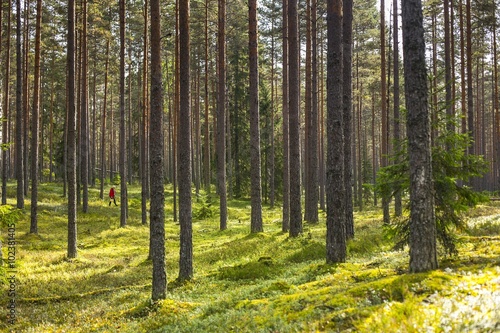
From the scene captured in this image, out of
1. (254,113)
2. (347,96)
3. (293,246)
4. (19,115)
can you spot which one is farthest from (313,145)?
(19,115)

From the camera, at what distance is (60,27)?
105ft

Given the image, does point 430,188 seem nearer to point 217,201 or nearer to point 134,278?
point 134,278

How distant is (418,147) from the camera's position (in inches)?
259

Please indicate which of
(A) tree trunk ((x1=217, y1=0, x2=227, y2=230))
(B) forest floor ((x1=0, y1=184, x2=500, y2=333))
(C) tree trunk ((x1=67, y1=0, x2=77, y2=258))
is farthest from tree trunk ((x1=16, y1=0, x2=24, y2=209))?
(A) tree trunk ((x1=217, y1=0, x2=227, y2=230))

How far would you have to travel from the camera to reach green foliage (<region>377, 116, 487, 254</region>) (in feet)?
25.7

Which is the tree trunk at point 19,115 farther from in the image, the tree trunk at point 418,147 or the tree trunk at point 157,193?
the tree trunk at point 418,147

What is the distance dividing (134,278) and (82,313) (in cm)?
380

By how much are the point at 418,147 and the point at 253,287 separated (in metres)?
5.55

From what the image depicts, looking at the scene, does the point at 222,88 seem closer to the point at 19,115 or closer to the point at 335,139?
the point at 19,115

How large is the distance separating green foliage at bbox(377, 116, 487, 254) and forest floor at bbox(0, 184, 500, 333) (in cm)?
50

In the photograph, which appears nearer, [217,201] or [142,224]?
[142,224]

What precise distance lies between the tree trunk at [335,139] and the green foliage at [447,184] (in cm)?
146

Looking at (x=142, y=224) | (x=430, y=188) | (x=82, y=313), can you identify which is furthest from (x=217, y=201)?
(x=430, y=188)

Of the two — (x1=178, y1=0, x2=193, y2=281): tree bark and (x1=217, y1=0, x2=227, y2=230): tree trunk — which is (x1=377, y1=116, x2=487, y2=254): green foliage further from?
(x1=217, y1=0, x2=227, y2=230): tree trunk
